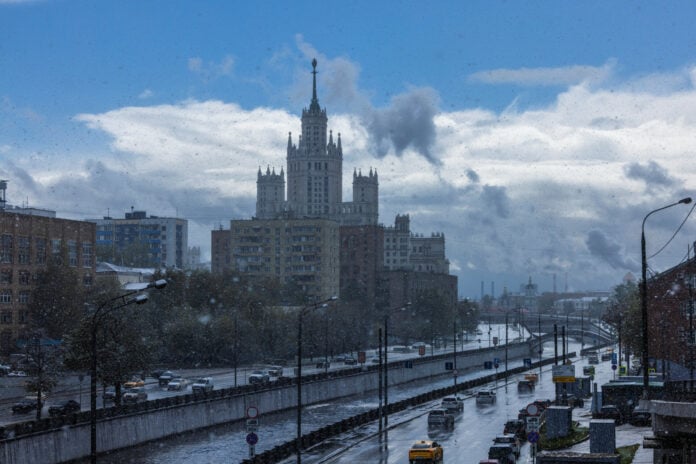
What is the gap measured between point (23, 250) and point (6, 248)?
3.52 meters

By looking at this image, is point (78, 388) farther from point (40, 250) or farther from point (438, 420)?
point (438, 420)

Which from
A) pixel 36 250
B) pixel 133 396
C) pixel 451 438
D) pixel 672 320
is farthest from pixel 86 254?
pixel 451 438

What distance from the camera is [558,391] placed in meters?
77.5

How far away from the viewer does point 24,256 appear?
11188cm

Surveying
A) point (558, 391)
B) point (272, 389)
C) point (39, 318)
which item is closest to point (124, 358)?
point (272, 389)

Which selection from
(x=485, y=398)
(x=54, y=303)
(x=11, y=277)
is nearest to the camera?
(x=485, y=398)

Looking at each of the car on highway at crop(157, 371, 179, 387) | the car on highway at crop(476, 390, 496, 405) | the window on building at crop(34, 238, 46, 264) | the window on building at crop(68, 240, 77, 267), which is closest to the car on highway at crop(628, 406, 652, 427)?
the car on highway at crop(476, 390, 496, 405)

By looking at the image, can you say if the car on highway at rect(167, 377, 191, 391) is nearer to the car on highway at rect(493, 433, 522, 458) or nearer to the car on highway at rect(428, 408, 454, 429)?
the car on highway at rect(428, 408, 454, 429)

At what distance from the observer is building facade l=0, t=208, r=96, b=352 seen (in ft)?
353

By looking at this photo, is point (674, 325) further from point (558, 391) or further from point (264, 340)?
point (264, 340)

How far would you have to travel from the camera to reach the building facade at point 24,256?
353ft

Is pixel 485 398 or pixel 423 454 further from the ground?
pixel 423 454

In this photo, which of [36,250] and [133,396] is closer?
[133,396]

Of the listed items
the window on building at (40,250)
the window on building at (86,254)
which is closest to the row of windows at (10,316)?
the window on building at (40,250)
